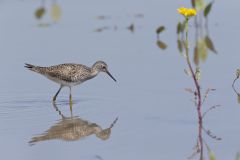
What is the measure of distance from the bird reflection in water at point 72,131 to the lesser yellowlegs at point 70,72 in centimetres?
173

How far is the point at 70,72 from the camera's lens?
11867mm

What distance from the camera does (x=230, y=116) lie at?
973 cm

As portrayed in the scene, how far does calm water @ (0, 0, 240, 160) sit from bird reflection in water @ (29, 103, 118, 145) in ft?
0.04

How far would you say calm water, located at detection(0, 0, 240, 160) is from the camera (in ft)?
28.4

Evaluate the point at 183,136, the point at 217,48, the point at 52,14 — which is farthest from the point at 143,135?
the point at 52,14

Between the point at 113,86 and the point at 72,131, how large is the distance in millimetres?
2328

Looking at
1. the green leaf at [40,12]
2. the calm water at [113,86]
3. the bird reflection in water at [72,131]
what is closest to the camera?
the calm water at [113,86]

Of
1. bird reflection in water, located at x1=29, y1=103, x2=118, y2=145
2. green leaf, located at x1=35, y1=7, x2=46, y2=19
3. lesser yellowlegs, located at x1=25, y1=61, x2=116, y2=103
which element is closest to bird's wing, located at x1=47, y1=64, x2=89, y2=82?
lesser yellowlegs, located at x1=25, y1=61, x2=116, y2=103

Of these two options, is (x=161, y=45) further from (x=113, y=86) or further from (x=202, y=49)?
(x=113, y=86)

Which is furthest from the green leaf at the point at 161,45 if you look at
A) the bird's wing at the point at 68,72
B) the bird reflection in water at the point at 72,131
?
the bird reflection in water at the point at 72,131

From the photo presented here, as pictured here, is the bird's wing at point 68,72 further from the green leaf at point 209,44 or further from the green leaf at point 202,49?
the green leaf at point 209,44

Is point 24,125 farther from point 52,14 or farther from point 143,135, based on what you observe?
point 52,14

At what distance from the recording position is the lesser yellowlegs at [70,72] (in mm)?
11719

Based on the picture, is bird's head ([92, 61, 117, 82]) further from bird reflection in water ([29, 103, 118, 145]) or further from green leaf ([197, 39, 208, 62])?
bird reflection in water ([29, 103, 118, 145])
